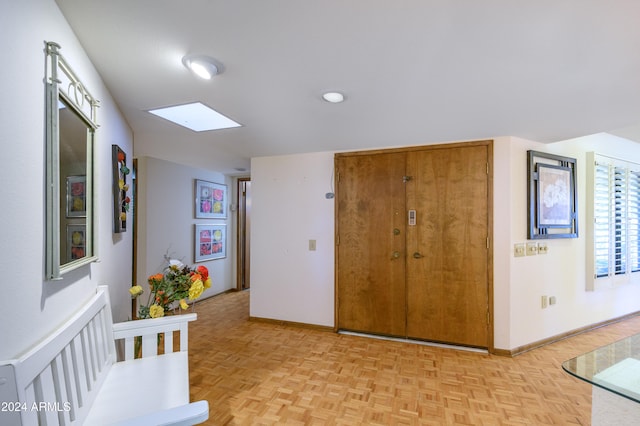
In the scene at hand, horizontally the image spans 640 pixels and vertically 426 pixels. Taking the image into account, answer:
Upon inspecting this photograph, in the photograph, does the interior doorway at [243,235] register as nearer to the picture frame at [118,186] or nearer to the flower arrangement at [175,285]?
the picture frame at [118,186]

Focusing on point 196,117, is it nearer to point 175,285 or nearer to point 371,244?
point 175,285

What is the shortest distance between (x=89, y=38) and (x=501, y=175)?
130 inches

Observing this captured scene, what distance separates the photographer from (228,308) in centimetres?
464

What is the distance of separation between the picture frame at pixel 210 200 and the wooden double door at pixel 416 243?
2.63 metres

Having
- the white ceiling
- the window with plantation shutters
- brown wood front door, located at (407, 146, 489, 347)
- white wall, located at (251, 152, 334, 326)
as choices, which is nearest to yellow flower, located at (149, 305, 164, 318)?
the white ceiling

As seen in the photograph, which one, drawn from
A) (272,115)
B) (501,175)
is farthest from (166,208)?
(501,175)

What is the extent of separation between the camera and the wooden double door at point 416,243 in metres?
3.11

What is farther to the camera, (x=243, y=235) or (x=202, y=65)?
(x=243, y=235)

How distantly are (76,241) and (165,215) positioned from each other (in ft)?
10.9

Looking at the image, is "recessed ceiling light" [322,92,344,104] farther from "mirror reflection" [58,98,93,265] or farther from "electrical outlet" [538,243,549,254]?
"electrical outlet" [538,243,549,254]

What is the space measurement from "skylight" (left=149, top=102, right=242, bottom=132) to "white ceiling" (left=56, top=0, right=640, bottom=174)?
119 mm

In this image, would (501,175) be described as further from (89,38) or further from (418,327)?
(89,38)

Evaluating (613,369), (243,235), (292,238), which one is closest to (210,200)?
(243,235)

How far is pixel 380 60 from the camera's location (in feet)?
5.37
